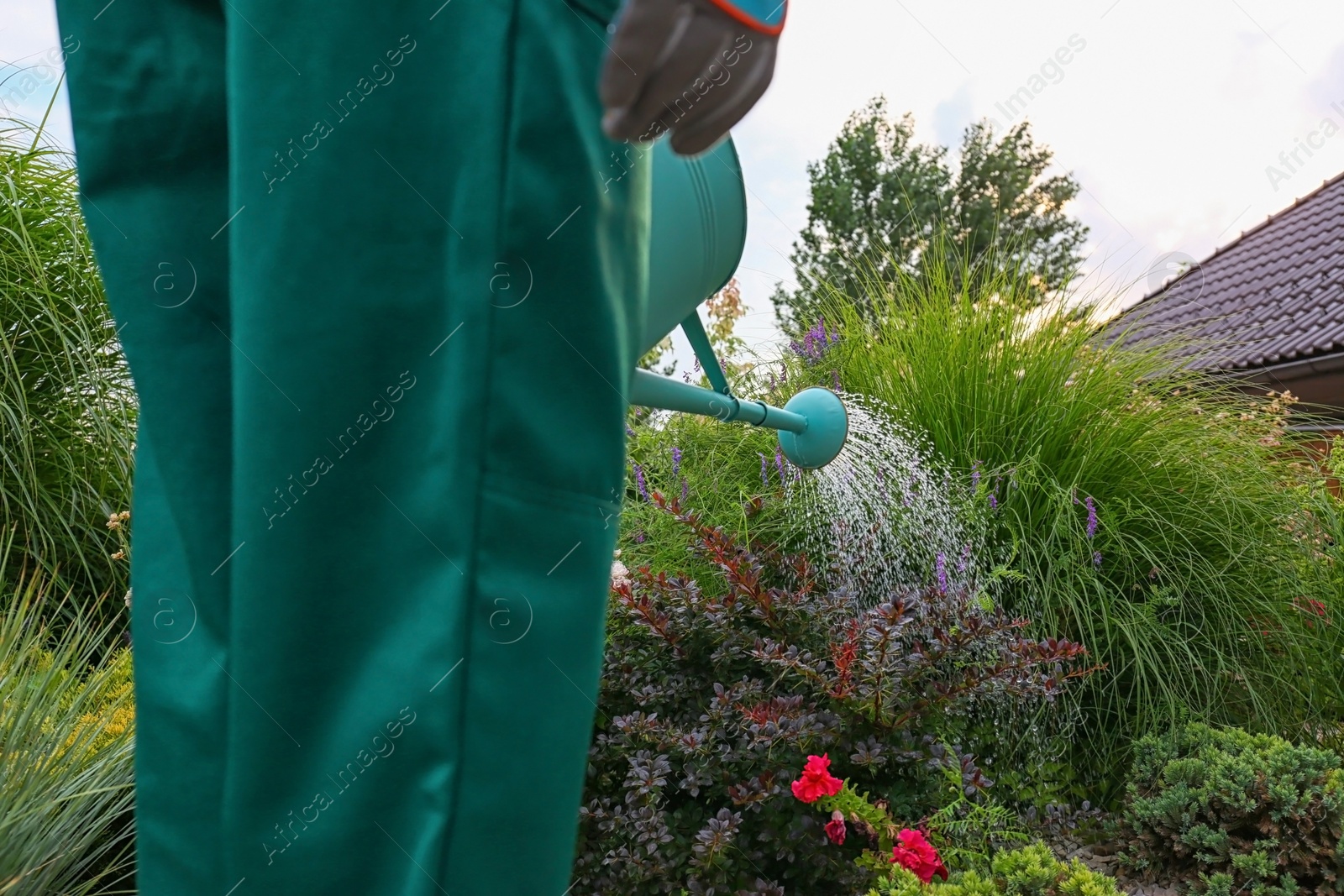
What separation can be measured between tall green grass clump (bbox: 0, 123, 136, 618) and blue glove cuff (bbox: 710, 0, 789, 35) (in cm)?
265

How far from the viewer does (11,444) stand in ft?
8.99

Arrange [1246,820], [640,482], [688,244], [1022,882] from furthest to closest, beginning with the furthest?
[640,482] < [1246,820] < [1022,882] < [688,244]

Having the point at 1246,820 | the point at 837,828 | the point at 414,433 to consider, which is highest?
the point at 414,433

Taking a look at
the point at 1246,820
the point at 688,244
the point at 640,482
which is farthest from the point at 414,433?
the point at 640,482

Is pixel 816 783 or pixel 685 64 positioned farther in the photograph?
pixel 816 783

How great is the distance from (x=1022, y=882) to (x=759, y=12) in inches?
57.3

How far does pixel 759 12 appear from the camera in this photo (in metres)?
0.49

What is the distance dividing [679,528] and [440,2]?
2526 mm

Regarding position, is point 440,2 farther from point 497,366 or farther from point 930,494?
point 930,494

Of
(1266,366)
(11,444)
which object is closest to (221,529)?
(11,444)

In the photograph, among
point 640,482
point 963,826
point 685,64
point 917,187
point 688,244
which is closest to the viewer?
point 685,64

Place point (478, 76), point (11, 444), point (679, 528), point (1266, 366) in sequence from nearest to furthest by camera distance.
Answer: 1. point (478, 76)
2. point (11, 444)
3. point (679, 528)
4. point (1266, 366)

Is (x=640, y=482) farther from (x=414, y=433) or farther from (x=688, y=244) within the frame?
(x=414, y=433)

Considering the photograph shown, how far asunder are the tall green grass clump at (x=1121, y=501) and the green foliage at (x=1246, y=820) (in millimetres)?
369
